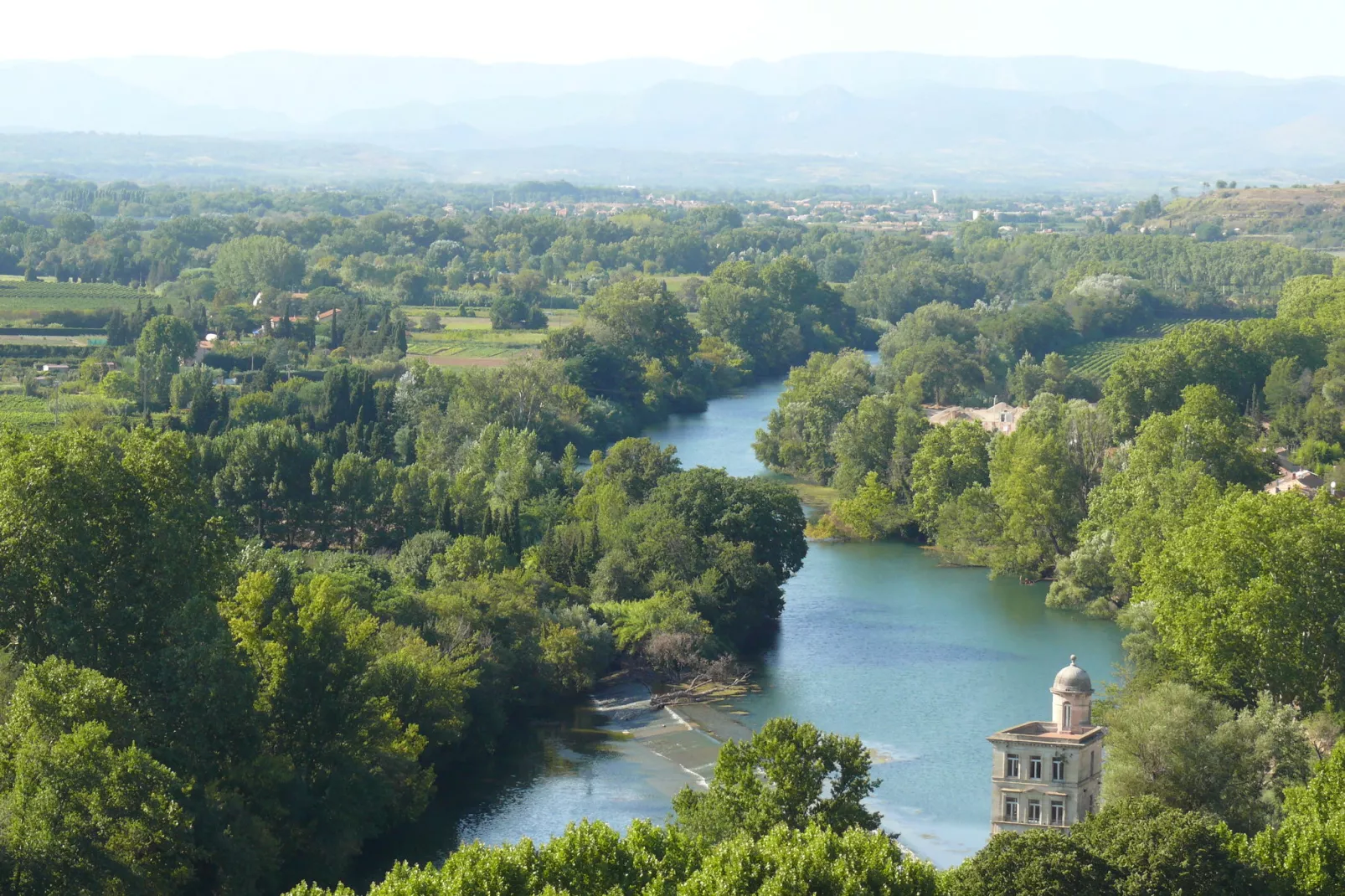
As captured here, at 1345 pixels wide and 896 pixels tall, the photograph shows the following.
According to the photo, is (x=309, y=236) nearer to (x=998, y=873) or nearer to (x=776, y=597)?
(x=776, y=597)

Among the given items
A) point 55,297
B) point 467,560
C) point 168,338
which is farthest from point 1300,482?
point 55,297

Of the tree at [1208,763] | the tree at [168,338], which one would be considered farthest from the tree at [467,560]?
the tree at [168,338]

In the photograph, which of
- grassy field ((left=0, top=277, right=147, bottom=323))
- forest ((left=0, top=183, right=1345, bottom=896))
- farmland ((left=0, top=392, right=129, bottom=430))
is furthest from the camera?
A: grassy field ((left=0, top=277, right=147, bottom=323))

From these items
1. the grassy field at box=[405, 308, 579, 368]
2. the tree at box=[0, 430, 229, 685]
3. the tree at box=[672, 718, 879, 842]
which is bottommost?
the grassy field at box=[405, 308, 579, 368]

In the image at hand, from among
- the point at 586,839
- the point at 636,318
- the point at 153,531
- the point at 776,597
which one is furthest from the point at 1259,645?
the point at 636,318

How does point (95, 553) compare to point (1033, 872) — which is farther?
point (95, 553)

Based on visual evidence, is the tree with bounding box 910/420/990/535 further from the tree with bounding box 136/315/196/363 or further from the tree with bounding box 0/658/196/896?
the tree with bounding box 0/658/196/896

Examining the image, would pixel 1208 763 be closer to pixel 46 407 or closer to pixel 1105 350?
pixel 46 407

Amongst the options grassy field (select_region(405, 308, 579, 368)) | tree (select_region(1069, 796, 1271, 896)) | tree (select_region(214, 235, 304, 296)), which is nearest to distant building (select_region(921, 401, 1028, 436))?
grassy field (select_region(405, 308, 579, 368))
